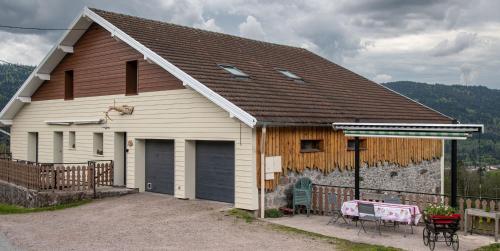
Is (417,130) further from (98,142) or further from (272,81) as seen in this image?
(98,142)

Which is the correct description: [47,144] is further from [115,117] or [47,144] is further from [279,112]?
[279,112]

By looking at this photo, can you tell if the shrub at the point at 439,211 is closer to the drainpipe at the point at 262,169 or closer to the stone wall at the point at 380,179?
the drainpipe at the point at 262,169

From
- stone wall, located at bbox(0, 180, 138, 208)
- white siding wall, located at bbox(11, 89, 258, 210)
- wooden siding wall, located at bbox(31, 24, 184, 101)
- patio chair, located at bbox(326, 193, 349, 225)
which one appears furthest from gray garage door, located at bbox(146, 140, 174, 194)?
patio chair, located at bbox(326, 193, 349, 225)

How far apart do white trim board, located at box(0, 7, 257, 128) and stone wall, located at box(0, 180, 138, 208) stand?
4.81 m

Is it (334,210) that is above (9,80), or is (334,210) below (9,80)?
below

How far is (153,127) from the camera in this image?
18109 millimetres

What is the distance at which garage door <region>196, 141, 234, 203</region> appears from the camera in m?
15.8

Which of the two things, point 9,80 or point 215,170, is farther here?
point 9,80

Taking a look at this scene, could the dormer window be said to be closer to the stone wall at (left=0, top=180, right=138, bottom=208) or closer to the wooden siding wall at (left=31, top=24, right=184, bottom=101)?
the wooden siding wall at (left=31, top=24, right=184, bottom=101)

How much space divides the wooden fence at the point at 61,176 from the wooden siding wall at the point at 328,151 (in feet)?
22.1

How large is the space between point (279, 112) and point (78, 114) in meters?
10.3

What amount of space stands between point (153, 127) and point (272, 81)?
4493 millimetres

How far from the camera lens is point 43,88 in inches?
945

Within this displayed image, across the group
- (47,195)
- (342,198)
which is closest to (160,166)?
(47,195)
